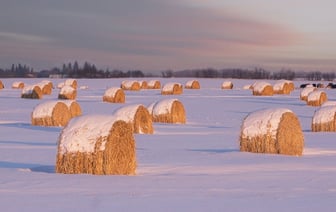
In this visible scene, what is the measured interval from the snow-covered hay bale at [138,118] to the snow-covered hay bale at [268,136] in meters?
5.69

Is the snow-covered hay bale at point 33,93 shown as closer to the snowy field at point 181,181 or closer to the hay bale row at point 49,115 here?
the hay bale row at point 49,115

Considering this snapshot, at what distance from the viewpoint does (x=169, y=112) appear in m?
24.2

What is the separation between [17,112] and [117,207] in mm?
A: 22807

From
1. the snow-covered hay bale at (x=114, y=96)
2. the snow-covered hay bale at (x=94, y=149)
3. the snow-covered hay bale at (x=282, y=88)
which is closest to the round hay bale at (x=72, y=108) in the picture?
the snow-covered hay bale at (x=94, y=149)

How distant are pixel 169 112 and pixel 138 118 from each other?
457 centimetres

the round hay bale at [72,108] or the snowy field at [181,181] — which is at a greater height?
the round hay bale at [72,108]

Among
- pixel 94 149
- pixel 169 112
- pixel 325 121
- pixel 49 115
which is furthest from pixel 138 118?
pixel 94 149

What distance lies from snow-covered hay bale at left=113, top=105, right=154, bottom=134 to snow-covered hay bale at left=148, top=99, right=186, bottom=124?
13.3ft

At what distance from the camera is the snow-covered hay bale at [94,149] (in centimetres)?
1030

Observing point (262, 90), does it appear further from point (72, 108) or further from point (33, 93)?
point (72, 108)

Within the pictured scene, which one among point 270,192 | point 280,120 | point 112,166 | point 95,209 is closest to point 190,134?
point 280,120

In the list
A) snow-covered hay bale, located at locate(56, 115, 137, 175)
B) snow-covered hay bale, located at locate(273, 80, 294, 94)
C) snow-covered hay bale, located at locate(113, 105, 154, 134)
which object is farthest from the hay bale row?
snow-covered hay bale, located at locate(273, 80, 294, 94)

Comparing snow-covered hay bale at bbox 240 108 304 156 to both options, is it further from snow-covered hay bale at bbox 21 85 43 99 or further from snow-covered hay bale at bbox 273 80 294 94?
snow-covered hay bale at bbox 273 80 294 94

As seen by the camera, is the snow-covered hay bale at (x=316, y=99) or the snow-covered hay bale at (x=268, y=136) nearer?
the snow-covered hay bale at (x=268, y=136)
